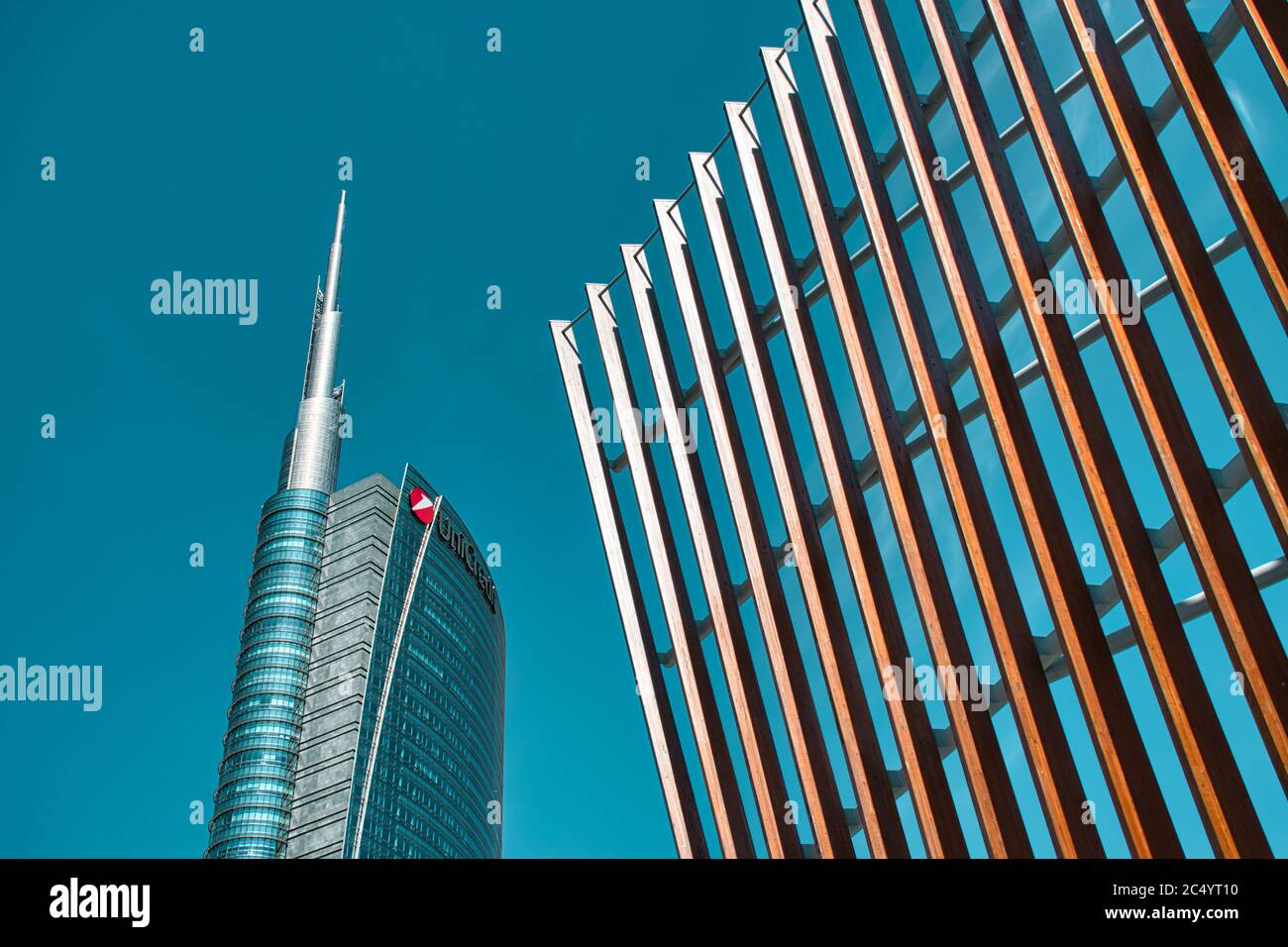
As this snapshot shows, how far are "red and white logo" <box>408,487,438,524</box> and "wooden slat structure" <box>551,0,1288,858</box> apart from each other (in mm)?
73806

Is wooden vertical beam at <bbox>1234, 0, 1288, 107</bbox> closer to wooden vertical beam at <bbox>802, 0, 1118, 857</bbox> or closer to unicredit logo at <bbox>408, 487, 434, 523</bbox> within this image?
wooden vertical beam at <bbox>802, 0, 1118, 857</bbox>

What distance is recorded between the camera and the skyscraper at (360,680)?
67375mm

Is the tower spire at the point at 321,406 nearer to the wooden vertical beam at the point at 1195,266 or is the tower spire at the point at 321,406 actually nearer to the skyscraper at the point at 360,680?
the skyscraper at the point at 360,680

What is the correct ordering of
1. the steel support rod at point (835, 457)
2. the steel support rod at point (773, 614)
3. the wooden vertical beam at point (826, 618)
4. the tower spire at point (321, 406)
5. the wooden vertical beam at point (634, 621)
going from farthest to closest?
the tower spire at point (321, 406) < the wooden vertical beam at point (634, 621) < the steel support rod at point (773, 614) < the wooden vertical beam at point (826, 618) < the steel support rod at point (835, 457)

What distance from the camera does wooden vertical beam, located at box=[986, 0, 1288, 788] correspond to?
12.6 ft

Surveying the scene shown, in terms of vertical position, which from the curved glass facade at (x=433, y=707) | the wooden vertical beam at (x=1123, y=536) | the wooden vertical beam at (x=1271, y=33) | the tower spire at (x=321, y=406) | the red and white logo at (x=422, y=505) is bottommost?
the wooden vertical beam at (x=1123, y=536)

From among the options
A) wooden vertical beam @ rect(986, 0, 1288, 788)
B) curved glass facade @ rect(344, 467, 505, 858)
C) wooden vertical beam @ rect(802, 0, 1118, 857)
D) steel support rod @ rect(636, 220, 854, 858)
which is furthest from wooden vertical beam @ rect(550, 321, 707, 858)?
curved glass facade @ rect(344, 467, 505, 858)

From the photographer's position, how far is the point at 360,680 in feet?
242

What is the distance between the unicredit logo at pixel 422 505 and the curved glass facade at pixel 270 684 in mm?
7252

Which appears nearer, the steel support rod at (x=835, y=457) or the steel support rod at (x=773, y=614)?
the steel support rod at (x=835, y=457)

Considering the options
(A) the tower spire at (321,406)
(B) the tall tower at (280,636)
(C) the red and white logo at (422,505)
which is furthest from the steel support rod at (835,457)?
(A) the tower spire at (321,406)

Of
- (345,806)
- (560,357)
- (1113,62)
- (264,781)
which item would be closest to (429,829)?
(345,806)
